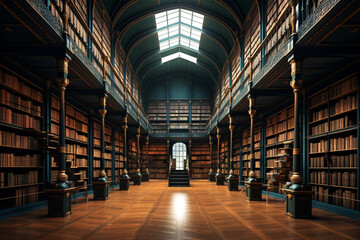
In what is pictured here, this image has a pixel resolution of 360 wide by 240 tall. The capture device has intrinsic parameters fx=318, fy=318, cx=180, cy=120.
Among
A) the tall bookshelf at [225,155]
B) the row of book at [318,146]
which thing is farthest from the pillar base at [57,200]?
the tall bookshelf at [225,155]

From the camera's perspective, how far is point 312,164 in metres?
7.88

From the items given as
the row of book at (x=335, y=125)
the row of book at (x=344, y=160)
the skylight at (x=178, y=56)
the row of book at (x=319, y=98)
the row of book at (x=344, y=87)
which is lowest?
the row of book at (x=344, y=160)

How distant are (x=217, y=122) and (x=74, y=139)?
7194 millimetres

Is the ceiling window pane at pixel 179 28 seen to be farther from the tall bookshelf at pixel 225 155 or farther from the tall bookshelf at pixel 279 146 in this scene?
the tall bookshelf at pixel 279 146

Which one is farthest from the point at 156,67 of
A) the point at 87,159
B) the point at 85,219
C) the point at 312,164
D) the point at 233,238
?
the point at 233,238

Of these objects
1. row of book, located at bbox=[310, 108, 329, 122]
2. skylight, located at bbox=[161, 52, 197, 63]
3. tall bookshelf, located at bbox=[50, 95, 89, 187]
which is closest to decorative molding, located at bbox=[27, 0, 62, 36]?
tall bookshelf, located at bbox=[50, 95, 89, 187]

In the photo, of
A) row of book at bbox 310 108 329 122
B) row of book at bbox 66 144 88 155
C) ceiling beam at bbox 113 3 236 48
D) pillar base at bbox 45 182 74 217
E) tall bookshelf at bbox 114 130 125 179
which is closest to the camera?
pillar base at bbox 45 182 74 217

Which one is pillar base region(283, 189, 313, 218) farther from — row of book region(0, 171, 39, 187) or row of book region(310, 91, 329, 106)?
row of book region(0, 171, 39, 187)

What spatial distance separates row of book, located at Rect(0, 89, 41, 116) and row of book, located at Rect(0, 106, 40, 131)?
0.12 metres

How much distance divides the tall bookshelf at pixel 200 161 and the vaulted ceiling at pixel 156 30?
474 centimetres

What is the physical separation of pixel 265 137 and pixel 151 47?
9200 mm

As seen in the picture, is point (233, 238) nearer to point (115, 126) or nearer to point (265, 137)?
point (265, 137)

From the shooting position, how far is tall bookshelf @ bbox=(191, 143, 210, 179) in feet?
72.0

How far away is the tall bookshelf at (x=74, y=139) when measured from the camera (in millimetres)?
8531
